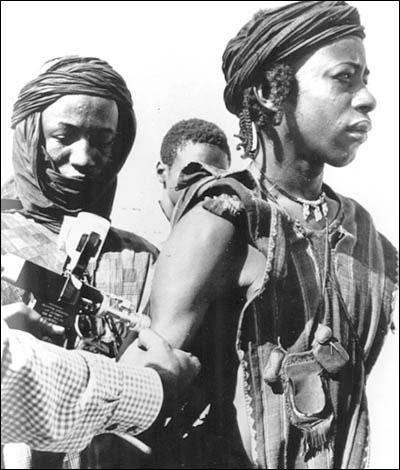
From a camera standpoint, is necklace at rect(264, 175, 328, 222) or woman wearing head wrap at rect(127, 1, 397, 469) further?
necklace at rect(264, 175, 328, 222)

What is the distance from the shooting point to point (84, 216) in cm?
340

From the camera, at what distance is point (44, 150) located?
3.43 m

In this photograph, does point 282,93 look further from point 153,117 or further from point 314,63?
point 153,117

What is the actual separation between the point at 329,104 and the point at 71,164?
2.74 ft

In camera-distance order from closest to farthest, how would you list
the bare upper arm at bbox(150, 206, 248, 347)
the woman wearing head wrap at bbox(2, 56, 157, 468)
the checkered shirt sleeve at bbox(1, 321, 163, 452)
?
1. the checkered shirt sleeve at bbox(1, 321, 163, 452)
2. the bare upper arm at bbox(150, 206, 248, 347)
3. the woman wearing head wrap at bbox(2, 56, 157, 468)

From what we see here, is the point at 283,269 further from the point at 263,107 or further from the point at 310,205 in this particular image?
the point at 263,107

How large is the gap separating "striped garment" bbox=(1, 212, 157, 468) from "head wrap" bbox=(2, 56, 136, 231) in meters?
0.06

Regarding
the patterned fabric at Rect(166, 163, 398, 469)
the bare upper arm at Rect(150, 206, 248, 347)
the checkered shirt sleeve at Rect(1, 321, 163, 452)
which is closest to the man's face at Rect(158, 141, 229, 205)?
the patterned fabric at Rect(166, 163, 398, 469)

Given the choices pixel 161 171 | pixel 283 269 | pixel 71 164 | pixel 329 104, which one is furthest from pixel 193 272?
pixel 329 104

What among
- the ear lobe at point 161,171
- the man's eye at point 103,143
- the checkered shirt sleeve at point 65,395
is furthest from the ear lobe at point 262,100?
the checkered shirt sleeve at point 65,395

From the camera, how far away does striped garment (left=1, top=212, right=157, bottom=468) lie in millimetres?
3307

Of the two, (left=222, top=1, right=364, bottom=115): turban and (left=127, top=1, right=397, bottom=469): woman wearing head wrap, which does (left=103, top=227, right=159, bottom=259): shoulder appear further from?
(left=222, top=1, right=364, bottom=115): turban

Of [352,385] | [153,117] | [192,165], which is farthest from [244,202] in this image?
[352,385]

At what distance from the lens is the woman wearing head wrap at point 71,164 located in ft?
11.2
